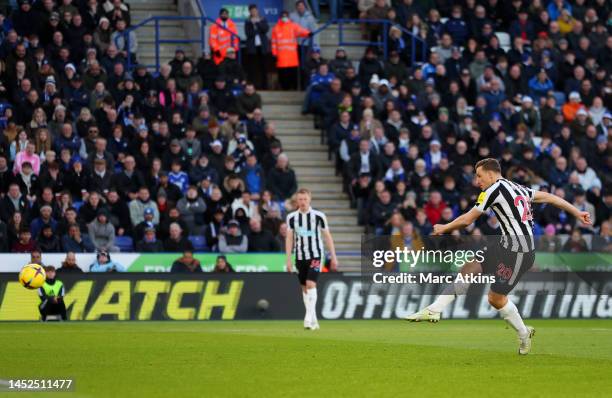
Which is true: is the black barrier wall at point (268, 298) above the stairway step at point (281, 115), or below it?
below

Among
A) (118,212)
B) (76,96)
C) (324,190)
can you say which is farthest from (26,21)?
(324,190)

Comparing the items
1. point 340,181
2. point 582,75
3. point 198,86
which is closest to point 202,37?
point 198,86

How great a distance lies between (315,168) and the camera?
3048 cm

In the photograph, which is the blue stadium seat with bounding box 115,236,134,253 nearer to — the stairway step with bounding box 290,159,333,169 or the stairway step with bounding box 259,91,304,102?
the stairway step with bounding box 290,159,333,169

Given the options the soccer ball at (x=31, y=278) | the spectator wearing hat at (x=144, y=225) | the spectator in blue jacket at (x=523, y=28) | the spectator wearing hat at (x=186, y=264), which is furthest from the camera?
the spectator in blue jacket at (x=523, y=28)

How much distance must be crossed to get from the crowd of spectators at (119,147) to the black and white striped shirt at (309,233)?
17.3 ft

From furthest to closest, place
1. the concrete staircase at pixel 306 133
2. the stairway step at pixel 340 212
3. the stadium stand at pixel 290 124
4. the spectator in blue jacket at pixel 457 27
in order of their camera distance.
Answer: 1. the spectator in blue jacket at pixel 457 27
2. the stairway step at pixel 340 212
3. the concrete staircase at pixel 306 133
4. the stadium stand at pixel 290 124

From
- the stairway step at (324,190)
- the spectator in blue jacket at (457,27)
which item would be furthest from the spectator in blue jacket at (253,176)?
the spectator in blue jacket at (457,27)

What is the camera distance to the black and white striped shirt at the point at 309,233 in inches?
810

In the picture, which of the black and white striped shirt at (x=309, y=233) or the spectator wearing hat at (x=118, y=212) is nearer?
the black and white striped shirt at (x=309, y=233)

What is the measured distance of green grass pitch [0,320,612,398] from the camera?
10.7m

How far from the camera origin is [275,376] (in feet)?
38.4

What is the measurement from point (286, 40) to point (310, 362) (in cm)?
1900

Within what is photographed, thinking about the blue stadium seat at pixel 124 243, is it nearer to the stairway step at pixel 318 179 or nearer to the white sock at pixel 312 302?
the stairway step at pixel 318 179
